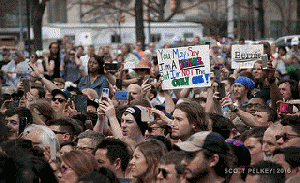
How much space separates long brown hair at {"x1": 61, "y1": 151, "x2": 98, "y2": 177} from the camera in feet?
18.3

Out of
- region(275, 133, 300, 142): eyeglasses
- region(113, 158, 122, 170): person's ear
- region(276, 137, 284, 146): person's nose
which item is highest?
region(275, 133, 300, 142): eyeglasses

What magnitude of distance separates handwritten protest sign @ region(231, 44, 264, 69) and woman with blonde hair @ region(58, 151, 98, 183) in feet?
24.2

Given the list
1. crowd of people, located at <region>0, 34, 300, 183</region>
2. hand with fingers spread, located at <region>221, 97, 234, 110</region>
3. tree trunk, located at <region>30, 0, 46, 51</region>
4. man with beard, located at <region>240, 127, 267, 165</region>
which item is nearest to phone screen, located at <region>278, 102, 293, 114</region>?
crowd of people, located at <region>0, 34, 300, 183</region>

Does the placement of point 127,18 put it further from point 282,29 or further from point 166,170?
point 166,170

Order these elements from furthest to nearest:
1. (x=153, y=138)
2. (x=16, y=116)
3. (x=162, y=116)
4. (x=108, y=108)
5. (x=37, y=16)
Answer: (x=37, y=16) < (x=16, y=116) < (x=108, y=108) < (x=162, y=116) < (x=153, y=138)

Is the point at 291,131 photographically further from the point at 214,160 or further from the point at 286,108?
the point at 286,108

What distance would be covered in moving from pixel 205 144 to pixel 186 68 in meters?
4.47

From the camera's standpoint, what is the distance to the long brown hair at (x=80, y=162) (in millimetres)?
5566

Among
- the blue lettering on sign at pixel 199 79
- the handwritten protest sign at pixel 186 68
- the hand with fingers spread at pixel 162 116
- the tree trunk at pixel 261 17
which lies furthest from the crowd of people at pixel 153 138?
the tree trunk at pixel 261 17

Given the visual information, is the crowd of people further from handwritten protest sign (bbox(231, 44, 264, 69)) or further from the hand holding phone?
handwritten protest sign (bbox(231, 44, 264, 69))

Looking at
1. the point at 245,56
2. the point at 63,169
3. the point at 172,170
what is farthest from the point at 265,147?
the point at 245,56

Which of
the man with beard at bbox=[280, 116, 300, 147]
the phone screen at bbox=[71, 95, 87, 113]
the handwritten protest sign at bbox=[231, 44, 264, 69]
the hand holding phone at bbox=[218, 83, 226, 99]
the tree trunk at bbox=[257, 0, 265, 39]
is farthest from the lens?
the tree trunk at bbox=[257, 0, 265, 39]

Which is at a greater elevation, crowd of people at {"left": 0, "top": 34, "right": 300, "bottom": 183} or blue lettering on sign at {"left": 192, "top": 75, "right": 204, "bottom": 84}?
blue lettering on sign at {"left": 192, "top": 75, "right": 204, "bottom": 84}

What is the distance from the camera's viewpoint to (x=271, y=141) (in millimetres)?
6133
